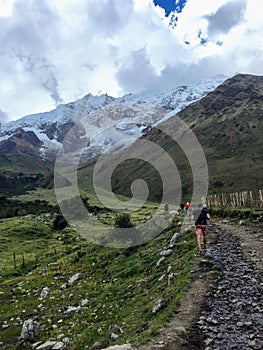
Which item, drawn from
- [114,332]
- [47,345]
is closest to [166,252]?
[47,345]

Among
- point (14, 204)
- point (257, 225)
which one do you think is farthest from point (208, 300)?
point (14, 204)

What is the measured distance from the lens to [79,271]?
3603 centimetres

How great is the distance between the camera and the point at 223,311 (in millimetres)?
13594

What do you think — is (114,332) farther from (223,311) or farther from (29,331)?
(29,331)

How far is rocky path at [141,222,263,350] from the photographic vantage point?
11.3 m

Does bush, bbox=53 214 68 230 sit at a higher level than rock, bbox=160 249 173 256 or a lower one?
lower

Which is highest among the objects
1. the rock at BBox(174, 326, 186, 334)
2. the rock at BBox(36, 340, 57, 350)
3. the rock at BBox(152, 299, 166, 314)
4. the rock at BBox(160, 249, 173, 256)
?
the rock at BBox(160, 249, 173, 256)

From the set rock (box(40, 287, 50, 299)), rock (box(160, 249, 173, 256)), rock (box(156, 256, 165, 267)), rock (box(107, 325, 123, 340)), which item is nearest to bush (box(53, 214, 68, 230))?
rock (box(40, 287, 50, 299))

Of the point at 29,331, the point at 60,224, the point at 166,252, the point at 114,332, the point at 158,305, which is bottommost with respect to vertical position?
the point at 60,224

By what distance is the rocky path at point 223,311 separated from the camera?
37.1ft

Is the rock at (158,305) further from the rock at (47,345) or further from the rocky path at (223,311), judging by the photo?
the rock at (47,345)

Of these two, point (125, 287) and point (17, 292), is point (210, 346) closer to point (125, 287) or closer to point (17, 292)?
point (125, 287)

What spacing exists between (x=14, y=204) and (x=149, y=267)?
600ft

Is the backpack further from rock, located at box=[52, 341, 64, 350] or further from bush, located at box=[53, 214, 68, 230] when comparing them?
bush, located at box=[53, 214, 68, 230]
